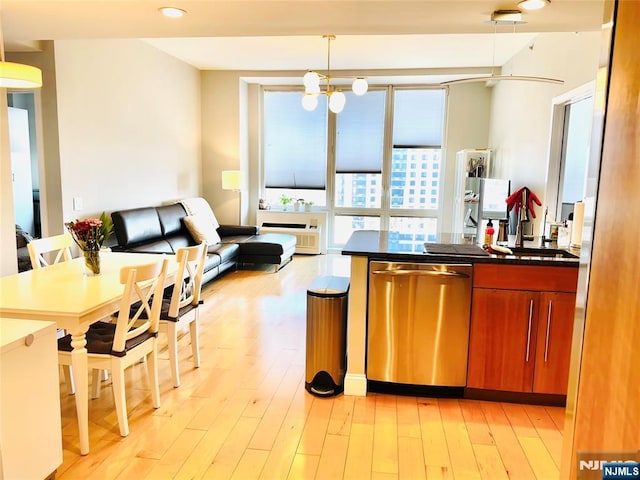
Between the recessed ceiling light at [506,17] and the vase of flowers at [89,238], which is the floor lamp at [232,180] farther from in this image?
the recessed ceiling light at [506,17]

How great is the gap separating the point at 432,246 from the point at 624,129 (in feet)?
6.60

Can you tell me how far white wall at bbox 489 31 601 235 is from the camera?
3819mm

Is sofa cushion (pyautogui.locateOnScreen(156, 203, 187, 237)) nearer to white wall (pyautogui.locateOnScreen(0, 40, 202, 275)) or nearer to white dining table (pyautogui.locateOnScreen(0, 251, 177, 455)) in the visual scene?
white wall (pyautogui.locateOnScreen(0, 40, 202, 275))

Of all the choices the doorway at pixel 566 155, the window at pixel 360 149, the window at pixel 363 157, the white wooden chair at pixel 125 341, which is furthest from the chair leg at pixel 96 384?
the window at pixel 360 149

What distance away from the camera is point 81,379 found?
2.21 m

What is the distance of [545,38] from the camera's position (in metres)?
4.65

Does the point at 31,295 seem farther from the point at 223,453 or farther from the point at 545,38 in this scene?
the point at 545,38

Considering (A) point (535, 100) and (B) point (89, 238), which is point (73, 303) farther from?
(A) point (535, 100)

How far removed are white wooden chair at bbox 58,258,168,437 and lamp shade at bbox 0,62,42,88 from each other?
3.64 ft

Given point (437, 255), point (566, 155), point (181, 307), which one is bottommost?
point (181, 307)

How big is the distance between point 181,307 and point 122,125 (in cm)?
305

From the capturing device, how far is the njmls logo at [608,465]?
931mm

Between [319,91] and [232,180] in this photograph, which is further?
[232,180]

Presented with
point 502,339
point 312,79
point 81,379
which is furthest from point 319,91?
point 81,379
